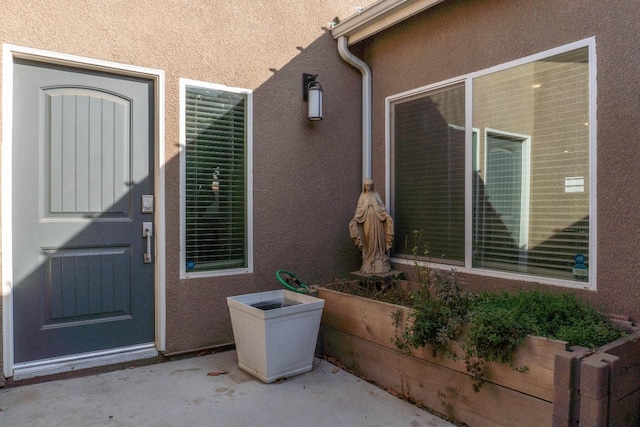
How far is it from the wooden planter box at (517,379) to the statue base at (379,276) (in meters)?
0.64

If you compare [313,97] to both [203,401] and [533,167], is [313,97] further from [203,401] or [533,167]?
[203,401]

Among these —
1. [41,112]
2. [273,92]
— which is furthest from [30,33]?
[273,92]

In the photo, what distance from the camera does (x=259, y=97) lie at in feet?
12.5

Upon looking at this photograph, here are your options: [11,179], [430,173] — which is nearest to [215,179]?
[11,179]

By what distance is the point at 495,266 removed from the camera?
3.35m

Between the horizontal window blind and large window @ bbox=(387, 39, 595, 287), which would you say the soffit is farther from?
the horizontal window blind

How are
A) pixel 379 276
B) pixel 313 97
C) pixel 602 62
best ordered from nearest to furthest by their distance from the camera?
pixel 602 62
pixel 379 276
pixel 313 97

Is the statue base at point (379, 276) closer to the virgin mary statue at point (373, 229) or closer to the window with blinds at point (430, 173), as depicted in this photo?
the virgin mary statue at point (373, 229)

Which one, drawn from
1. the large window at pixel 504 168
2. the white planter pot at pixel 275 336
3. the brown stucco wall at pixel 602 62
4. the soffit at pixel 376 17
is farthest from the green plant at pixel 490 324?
the soffit at pixel 376 17

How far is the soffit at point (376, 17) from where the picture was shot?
11.9ft

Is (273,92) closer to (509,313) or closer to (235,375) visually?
(235,375)

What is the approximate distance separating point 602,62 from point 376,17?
1870 mm

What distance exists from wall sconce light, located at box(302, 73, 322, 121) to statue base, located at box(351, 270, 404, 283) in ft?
4.83

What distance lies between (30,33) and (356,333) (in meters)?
3.01
